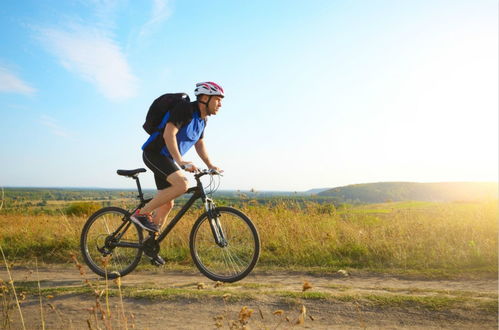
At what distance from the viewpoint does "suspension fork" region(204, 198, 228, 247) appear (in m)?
5.38

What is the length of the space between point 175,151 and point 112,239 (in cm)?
221

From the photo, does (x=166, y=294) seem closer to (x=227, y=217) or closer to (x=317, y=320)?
(x=227, y=217)

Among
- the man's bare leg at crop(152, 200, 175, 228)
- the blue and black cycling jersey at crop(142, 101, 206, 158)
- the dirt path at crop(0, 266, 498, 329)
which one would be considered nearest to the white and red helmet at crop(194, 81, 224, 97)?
the blue and black cycling jersey at crop(142, 101, 206, 158)

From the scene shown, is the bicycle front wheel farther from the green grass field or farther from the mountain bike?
the green grass field

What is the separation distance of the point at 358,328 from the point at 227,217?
2366mm

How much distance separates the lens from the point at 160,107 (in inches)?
216

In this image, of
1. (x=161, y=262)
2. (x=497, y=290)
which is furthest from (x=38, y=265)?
(x=497, y=290)

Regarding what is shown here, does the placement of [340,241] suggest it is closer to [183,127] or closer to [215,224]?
[215,224]

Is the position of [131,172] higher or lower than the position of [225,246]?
higher

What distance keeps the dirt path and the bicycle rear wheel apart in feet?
3.25

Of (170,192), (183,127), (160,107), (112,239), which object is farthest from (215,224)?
(112,239)

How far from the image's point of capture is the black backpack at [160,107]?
5.47m

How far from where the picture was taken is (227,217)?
5531 mm

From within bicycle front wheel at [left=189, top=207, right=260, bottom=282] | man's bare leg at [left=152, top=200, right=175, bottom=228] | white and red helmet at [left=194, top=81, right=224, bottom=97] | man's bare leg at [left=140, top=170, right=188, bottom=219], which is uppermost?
white and red helmet at [left=194, top=81, right=224, bottom=97]
